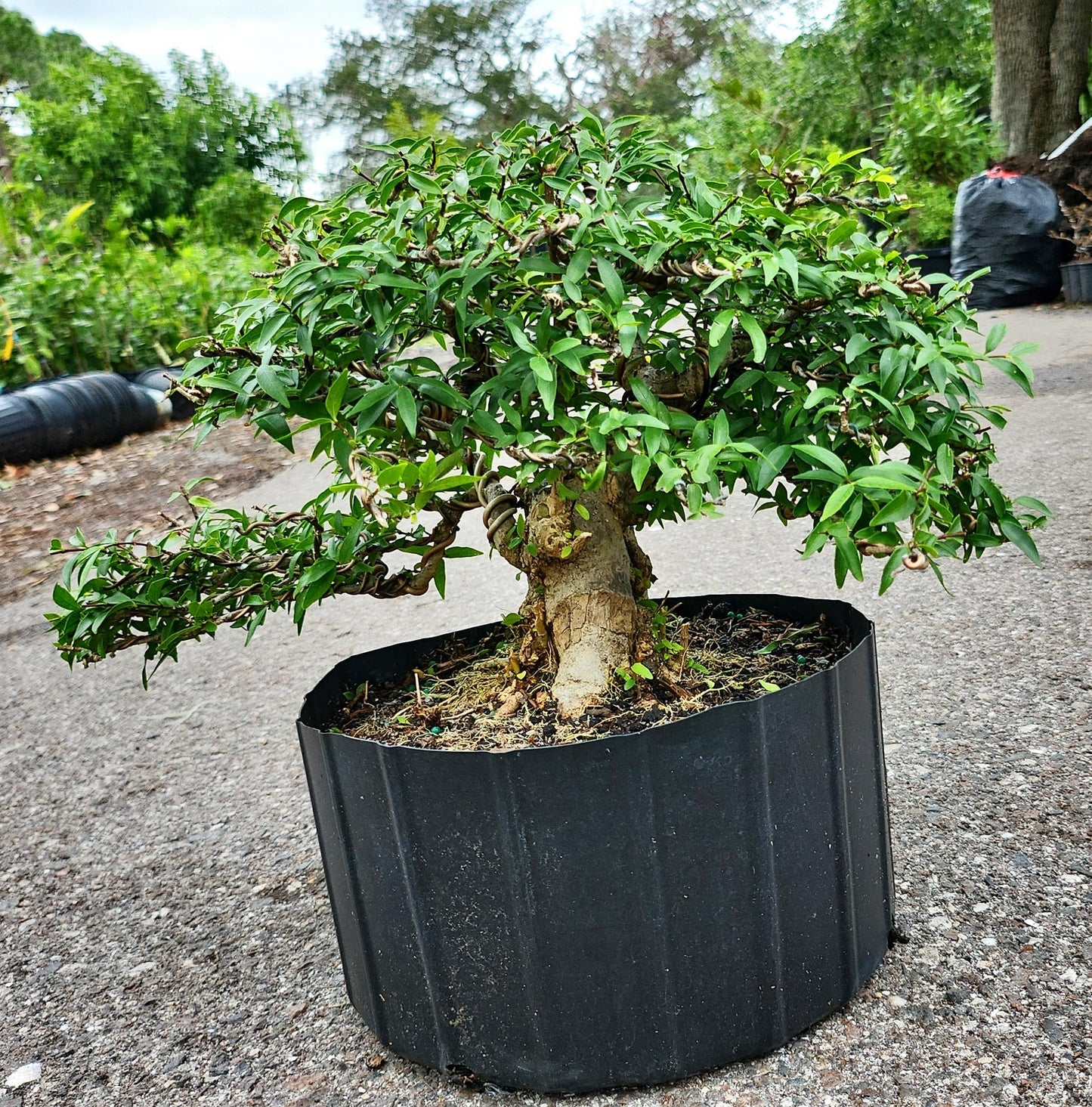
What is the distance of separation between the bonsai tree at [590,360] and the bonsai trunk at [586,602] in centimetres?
1

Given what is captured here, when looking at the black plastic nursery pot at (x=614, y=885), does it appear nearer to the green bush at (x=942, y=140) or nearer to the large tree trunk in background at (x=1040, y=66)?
the large tree trunk in background at (x=1040, y=66)

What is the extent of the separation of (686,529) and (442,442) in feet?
9.19

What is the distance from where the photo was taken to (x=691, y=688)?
1.38 m

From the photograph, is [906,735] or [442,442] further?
[906,735]

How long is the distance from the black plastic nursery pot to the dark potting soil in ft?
0.37

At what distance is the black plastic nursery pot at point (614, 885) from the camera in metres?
1.14

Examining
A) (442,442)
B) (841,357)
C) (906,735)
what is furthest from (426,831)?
(906,735)

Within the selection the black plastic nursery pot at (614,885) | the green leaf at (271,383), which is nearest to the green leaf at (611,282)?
the green leaf at (271,383)

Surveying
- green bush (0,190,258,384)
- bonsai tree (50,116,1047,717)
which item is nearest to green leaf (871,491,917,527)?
bonsai tree (50,116,1047,717)

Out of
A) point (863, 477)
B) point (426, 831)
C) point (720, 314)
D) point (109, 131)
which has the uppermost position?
point (109, 131)

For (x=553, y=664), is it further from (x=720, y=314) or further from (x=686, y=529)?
(x=686, y=529)

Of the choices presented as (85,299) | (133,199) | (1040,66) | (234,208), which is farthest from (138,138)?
(1040,66)

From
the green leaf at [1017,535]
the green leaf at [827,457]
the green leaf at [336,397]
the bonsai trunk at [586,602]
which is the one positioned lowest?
the bonsai trunk at [586,602]

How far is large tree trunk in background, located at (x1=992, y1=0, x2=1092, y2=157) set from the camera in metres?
8.01
